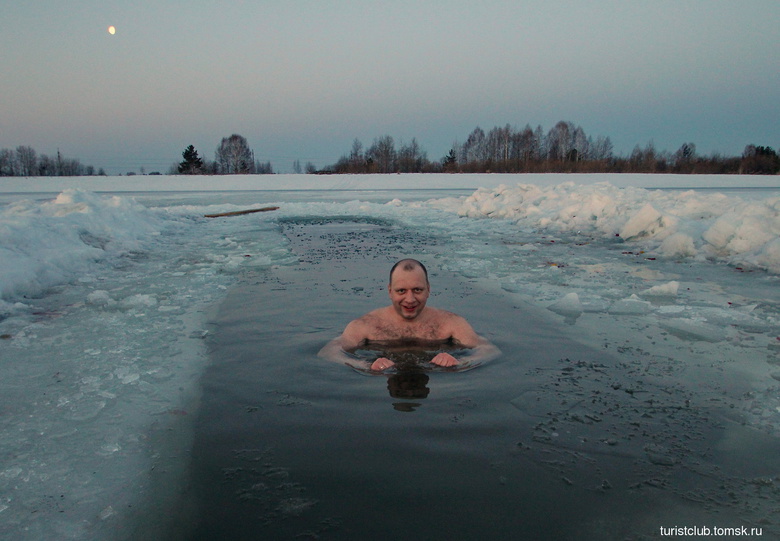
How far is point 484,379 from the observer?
3148mm

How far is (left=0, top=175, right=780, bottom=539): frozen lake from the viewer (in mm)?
1870

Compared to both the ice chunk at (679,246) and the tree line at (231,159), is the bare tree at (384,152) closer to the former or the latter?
the tree line at (231,159)

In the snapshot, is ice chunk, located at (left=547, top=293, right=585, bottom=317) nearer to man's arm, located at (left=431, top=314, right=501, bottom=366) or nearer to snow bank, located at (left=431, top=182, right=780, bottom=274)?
man's arm, located at (left=431, top=314, right=501, bottom=366)

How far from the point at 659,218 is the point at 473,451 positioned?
789 cm

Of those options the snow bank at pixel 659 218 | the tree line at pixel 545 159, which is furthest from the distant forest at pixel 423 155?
the snow bank at pixel 659 218

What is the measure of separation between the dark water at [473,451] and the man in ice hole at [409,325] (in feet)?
0.65

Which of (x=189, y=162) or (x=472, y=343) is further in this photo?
(x=189, y=162)

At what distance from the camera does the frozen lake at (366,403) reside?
1.87m

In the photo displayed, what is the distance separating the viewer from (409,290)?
3.54 metres

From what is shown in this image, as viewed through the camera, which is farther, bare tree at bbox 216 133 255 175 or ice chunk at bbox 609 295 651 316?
bare tree at bbox 216 133 255 175

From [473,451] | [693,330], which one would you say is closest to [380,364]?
[473,451]

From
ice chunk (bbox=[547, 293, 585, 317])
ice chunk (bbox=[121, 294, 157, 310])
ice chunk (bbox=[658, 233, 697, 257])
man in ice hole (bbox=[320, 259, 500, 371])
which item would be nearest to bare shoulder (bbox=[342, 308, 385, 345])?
man in ice hole (bbox=[320, 259, 500, 371])

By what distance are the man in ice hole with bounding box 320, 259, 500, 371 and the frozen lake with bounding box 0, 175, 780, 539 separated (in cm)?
24

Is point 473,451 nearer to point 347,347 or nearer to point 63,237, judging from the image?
point 347,347
